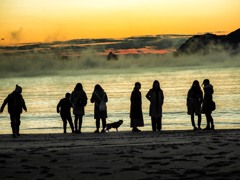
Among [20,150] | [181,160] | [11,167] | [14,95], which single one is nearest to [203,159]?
[181,160]

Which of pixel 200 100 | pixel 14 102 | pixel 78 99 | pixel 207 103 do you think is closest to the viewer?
pixel 14 102

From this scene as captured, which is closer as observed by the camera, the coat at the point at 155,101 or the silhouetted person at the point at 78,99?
the coat at the point at 155,101

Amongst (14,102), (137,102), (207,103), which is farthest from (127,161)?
(137,102)

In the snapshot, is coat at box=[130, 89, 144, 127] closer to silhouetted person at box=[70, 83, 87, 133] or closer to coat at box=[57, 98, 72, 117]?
silhouetted person at box=[70, 83, 87, 133]

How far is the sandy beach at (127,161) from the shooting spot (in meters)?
11.0

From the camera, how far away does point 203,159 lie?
41.1 feet

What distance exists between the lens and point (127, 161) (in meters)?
12.6

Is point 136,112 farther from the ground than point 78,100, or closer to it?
closer to it

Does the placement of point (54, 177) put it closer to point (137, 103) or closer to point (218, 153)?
point (218, 153)

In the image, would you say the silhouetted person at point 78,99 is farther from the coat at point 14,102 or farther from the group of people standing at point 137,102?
the coat at point 14,102

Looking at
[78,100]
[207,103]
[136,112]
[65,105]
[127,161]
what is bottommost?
[127,161]

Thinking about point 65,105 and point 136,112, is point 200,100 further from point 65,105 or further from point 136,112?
point 65,105

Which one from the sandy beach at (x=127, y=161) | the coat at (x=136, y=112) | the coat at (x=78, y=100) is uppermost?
the coat at (x=78, y=100)

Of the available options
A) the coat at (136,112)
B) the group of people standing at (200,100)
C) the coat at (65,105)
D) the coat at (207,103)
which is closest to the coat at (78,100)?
the coat at (65,105)
